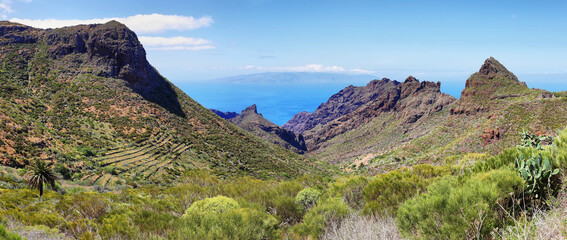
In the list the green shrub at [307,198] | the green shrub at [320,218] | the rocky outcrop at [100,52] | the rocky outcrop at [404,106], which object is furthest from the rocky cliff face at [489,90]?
the rocky outcrop at [100,52]

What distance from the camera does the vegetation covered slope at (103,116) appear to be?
113 feet

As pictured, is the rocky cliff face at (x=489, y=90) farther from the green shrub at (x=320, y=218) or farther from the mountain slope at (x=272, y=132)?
the mountain slope at (x=272, y=132)

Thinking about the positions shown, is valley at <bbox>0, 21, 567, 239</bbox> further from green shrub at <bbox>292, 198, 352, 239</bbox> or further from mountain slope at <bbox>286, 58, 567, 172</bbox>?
mountain slope at <bbox>286, 58, 567, 172</bbox>

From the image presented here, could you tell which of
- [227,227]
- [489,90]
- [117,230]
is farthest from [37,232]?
[489,90]

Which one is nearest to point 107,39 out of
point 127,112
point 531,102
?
point 127,112

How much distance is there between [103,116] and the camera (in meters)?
46.8

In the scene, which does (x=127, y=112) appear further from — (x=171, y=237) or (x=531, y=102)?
(x=531, y=102)

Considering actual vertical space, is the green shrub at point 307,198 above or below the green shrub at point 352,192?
below

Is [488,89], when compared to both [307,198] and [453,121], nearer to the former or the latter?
[453,121]

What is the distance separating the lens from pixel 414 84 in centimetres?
11738

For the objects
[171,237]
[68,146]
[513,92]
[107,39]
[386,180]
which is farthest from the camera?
[107,39]

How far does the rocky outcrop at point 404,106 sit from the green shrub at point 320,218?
308 ft

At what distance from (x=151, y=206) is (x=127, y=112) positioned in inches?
1898

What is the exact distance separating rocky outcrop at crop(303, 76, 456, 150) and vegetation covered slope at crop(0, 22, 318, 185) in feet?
194
